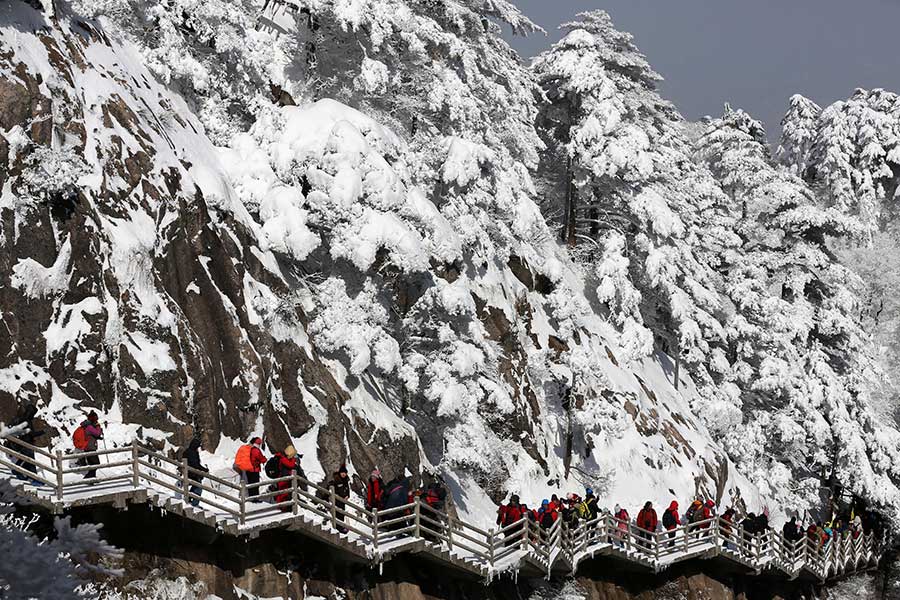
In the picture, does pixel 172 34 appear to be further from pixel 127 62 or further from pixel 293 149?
pixel 293 149

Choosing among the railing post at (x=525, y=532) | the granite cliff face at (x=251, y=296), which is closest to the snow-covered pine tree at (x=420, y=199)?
the granite cliff face at (x=251, y=296)

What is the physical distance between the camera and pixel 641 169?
37281mm

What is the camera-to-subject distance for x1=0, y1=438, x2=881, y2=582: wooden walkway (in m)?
15.8

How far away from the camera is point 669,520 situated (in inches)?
1127

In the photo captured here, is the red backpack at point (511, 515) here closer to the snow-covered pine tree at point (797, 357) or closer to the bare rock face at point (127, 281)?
the bare rock face at point (127, 281)

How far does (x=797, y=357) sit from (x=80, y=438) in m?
32.1

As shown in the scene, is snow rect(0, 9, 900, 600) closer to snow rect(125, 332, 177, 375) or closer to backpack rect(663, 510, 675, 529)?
snow rect(125, 332, 177, 375)

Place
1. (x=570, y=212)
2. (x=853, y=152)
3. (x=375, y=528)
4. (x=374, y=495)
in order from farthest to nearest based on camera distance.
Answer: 1. (x=853, y=152)
2. (x=570, y=212)
3. (x=374, y=495)
4. (x=375, y=528)

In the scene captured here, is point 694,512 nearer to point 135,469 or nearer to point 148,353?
point 148,353

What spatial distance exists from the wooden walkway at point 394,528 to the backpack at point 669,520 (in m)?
0.33

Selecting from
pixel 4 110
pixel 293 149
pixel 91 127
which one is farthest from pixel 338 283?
pixel 4 110

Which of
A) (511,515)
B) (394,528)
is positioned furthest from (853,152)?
(394,528)

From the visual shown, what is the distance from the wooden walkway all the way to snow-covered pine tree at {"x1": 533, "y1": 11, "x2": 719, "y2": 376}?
901 centimetres

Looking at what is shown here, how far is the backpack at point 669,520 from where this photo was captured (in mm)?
28609
